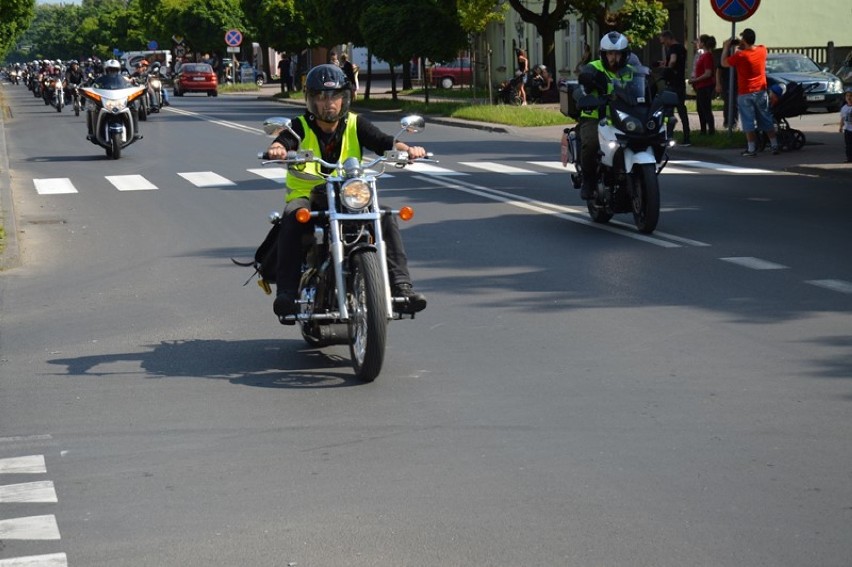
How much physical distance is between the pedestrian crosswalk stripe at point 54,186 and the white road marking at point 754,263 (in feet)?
36.3

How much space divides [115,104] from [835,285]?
58.4 ft

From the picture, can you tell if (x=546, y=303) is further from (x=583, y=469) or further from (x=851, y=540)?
(x=851, y=540)

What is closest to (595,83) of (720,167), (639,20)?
(720,167)

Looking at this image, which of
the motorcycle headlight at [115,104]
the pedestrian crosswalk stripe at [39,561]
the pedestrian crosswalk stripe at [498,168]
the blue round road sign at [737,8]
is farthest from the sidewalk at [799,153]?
the pedestrian crosswalk stripe at [39,561]

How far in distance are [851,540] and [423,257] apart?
8197 mm

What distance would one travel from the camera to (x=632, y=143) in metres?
14.1

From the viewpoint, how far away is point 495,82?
6419 centimetres

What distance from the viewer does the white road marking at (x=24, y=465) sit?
21.3 feet

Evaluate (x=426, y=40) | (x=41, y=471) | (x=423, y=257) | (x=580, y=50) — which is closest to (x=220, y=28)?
(x=580, y=50)

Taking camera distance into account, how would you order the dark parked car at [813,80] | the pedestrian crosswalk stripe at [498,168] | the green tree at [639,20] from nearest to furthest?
the pedestrian crosswalk stripe at [498,168] < the dark parked car at [813,80] < the green tree at [639,20]

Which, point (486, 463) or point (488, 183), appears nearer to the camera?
point (486, 463)

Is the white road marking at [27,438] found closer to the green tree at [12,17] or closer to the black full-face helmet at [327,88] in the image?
the black full-face helmet at [327,88]

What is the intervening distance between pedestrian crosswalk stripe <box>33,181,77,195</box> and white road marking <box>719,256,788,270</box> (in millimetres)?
11077

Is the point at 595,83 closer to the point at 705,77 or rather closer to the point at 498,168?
the point at 498,168
